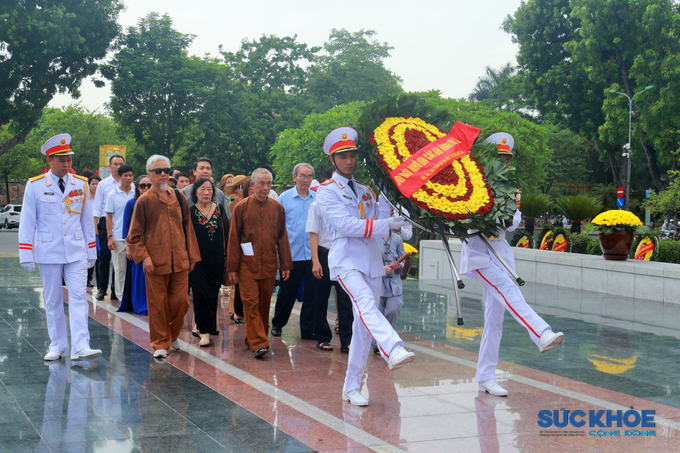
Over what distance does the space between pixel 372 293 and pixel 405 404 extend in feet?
2.72

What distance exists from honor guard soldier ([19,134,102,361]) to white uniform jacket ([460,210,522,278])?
3.31m

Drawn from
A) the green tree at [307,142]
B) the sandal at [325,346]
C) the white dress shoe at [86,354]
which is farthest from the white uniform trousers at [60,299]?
the green tree at [307,142]

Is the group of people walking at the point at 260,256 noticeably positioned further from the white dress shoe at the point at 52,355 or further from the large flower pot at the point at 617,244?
the large flower pot at the point at 617,244

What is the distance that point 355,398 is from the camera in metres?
4.96

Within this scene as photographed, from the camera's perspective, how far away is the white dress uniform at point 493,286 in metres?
5.10

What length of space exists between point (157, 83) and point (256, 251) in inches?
1289

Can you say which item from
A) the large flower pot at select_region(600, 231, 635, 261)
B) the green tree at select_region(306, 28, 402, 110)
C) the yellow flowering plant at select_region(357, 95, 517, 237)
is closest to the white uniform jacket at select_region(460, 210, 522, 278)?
the yellow flowering plant at select_region(357, 95, 517, 237)

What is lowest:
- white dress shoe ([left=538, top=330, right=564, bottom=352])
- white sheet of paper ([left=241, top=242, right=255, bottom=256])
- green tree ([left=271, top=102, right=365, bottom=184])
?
white dress shoe ([left=538, top=330, right=564, bottom=352])

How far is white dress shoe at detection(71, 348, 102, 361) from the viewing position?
6.10m

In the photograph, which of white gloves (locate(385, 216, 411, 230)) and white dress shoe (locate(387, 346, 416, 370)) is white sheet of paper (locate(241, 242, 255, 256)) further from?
white dress shoe (locate(387, 346, 416, 370))

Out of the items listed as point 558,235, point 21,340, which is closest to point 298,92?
point 558,235

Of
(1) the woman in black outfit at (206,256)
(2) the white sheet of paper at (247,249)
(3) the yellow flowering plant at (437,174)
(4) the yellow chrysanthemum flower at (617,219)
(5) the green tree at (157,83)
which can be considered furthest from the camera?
(5) the green tree at (157,83)

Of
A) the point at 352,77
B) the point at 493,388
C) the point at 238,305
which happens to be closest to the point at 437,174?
the point at 493,388

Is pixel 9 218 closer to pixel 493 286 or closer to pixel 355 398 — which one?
pixel 355 398
